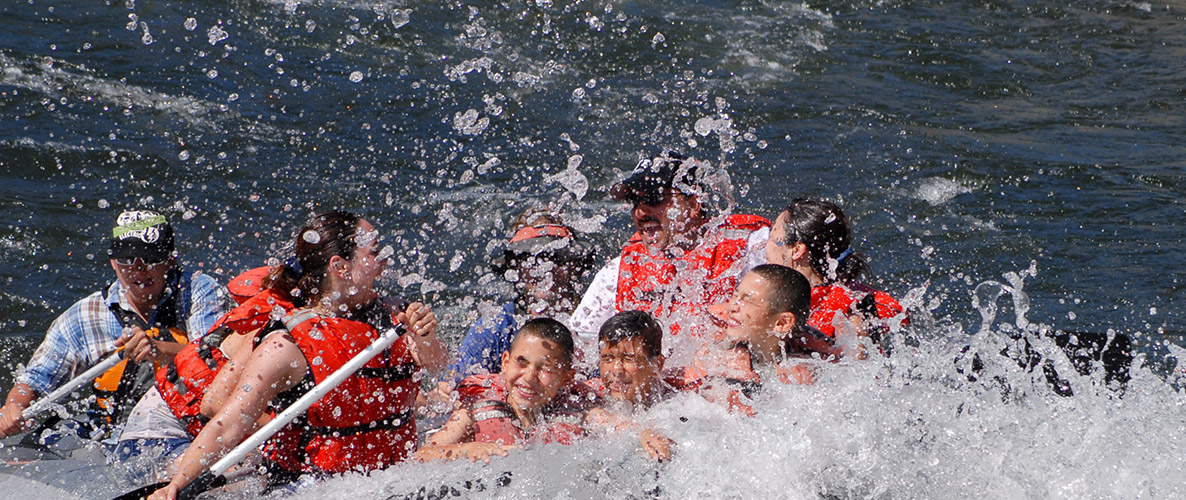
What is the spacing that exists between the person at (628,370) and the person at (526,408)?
0.11 m

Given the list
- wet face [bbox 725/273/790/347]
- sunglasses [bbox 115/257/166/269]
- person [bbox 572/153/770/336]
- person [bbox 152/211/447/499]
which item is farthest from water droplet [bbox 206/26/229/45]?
wet face [bbox 725/273/790/347]

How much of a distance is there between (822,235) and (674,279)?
0.68m

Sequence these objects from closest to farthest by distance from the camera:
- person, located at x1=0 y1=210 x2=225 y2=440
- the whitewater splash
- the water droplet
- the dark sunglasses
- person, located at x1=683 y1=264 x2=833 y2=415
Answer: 1. the whitewater splash
2. person, located at x1=683 y1=264 x2=833 y2=415
3. person, located at x1=0 y1=210 x2=225 y2=440
4. the dark sunglasses
5. the water droplet

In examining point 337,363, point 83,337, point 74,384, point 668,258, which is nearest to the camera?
point 337,363

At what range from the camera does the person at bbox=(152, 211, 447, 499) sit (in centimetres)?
373

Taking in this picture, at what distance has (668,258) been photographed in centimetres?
489

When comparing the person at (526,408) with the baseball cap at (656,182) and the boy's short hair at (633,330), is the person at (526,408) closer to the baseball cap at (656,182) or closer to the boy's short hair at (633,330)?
the boy's short hair at (633,330)

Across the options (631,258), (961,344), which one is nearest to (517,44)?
(631,258)

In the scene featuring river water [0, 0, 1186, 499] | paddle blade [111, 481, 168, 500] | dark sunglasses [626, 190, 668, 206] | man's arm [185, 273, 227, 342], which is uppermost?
dark sunglasses [626, 190, 668, 206]

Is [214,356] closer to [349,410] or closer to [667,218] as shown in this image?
[349,410]

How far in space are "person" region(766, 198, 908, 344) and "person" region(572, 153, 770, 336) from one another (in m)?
0.28

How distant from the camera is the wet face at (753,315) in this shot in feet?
13.6

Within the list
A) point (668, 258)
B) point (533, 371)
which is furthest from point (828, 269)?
point (533, 371)

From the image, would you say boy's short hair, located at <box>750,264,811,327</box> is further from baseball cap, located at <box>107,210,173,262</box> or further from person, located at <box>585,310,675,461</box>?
baseball cap, located at <box>107,210,173,262</box>
